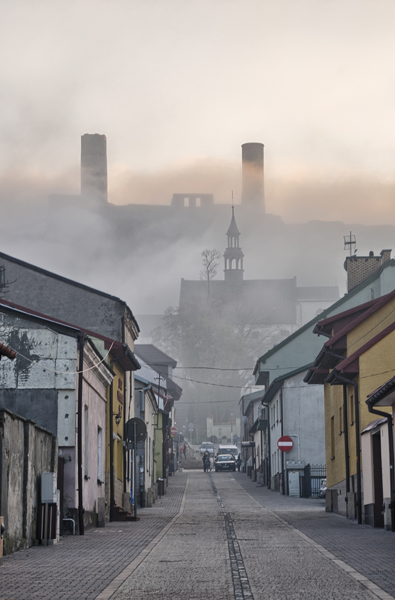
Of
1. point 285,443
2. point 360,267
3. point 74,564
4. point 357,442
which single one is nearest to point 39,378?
point 74,564

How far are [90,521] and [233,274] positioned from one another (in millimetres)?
127133

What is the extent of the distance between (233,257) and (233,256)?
419mm

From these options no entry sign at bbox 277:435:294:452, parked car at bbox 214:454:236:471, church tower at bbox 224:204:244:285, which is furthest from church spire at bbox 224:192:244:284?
no entry sign at bbox 277:435:294:452

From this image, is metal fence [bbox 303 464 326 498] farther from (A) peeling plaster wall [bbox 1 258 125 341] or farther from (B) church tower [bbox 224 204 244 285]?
(B) church tower [bbox 224 204 244 285]

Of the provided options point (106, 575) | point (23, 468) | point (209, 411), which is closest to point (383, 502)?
point (23, 468)

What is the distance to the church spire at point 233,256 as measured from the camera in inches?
5802

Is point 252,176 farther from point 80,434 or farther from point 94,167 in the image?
point 80,434

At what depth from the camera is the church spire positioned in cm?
14738

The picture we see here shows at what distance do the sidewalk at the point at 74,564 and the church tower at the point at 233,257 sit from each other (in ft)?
415

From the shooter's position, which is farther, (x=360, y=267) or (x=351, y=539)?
(x=360, y=267)

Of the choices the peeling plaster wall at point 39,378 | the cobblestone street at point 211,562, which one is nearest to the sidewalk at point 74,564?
the cobblestone street at point 211,562

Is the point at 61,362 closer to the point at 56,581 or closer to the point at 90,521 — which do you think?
the point at 90,521

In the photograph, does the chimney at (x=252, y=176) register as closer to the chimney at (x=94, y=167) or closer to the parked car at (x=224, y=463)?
the chimney at (x=94, y=167)

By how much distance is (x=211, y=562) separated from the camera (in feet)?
41.4
